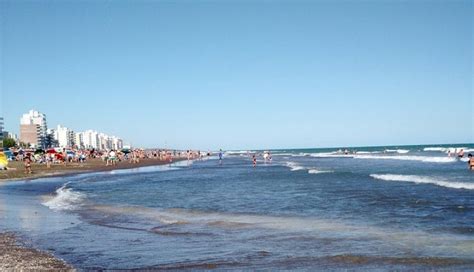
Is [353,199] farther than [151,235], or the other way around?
[353,199]

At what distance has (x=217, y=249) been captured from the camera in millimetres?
11055

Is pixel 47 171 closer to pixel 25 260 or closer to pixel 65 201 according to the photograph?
pixel 65 201

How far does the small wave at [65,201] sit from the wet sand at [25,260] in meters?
8.89

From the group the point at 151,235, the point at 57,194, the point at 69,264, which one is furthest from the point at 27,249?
the point at 57,194

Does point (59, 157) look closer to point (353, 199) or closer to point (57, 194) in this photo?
point (57, 194)

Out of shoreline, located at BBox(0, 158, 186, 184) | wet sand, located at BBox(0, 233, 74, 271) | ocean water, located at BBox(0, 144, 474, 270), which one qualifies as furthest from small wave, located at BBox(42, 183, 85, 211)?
shoreline, located at BBox(0, 158, 186, 184)

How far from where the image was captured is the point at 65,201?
23.1 m

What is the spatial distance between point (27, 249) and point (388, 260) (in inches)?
302

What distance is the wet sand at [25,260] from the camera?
911 centimetres

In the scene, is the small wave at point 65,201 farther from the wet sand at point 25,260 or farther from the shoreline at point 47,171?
the shoreline at point 47,171

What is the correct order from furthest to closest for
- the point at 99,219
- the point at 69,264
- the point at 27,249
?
1. the point at 99,219
2. the point at 27,249
3. the point at 69,264

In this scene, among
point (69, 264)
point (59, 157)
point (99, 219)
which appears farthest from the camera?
point (59, 157)

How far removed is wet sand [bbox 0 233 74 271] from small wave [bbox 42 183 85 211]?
889 cm

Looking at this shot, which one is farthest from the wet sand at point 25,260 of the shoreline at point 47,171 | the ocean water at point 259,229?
the shoreline at point 47,171
